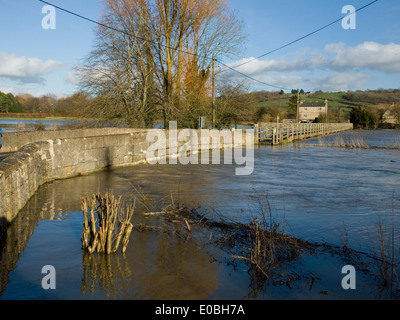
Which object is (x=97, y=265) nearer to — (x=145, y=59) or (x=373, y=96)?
(x=145, y=59)

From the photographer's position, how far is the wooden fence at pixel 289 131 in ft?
102

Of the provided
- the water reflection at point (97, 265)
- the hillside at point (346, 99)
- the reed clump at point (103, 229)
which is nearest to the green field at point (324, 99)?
the hillside at point (346, 99)

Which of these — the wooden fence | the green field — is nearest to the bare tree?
the wooden fence

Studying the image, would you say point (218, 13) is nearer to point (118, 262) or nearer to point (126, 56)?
point (126, 56)

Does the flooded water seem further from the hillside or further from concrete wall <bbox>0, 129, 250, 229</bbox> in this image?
the hillside

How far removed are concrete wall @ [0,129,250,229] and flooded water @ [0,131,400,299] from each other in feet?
1.07

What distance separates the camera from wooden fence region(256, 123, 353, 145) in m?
31.0

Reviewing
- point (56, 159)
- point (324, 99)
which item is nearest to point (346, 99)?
point (324, 99)

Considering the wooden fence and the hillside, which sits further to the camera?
the hillside

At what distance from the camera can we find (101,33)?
27.1 metres

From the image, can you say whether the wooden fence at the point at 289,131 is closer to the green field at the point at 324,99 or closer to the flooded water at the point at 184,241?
the flooded water at the point at 184,241

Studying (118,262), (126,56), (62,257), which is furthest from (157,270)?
(126,56)
